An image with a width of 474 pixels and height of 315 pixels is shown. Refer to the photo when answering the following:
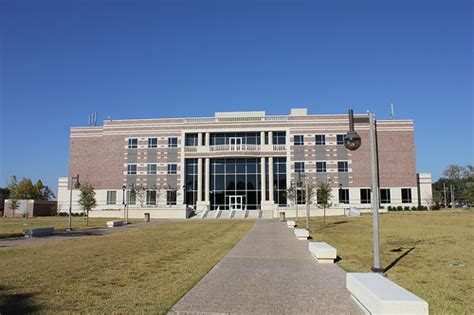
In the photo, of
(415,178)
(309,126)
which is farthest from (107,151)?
(415,178)

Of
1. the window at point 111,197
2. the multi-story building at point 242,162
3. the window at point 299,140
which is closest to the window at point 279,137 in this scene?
the multi-story building at point 242,162

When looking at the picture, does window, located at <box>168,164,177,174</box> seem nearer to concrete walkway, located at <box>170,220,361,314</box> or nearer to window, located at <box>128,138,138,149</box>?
window, located at <box>128,138,138,149</box>

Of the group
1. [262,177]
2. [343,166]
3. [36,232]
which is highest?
[343,166]

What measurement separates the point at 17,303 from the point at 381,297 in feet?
19.6

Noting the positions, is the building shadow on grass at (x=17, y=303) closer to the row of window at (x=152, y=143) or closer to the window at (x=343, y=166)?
the row of window at (x=152, y=143)

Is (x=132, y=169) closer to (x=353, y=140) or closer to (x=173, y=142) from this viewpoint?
(x=173, y=142)

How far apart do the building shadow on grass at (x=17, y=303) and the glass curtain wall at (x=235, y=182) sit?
53072 mm

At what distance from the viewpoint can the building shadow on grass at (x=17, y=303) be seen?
653cm

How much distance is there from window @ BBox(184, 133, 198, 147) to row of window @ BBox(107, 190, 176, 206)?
7915mm

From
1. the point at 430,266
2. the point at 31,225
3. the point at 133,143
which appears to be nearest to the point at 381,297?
the point at 430,266

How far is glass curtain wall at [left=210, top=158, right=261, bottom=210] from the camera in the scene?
60.9 metres

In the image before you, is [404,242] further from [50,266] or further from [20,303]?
[20,303]

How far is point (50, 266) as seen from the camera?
37.2 feet

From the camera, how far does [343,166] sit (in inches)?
2386
